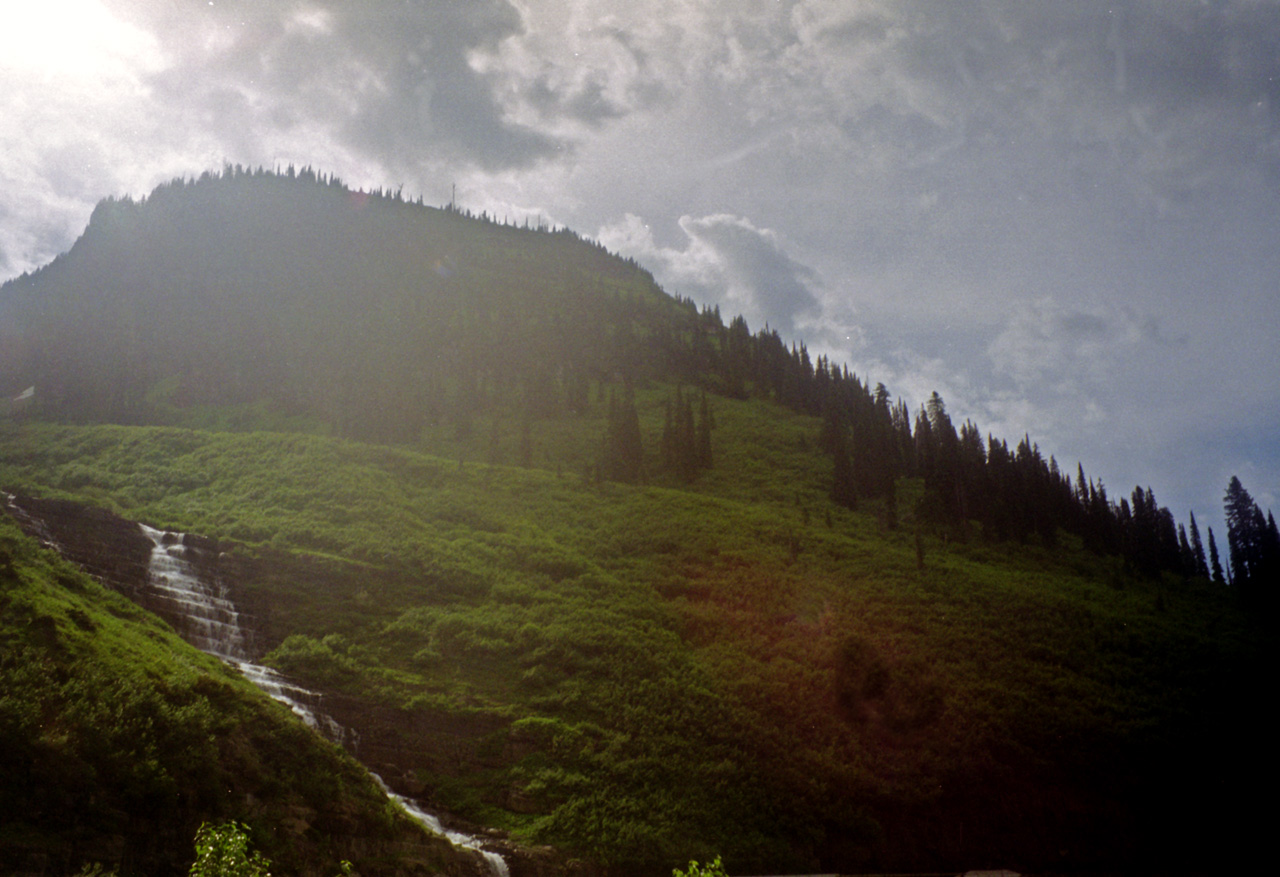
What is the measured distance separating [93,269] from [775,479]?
170 meters

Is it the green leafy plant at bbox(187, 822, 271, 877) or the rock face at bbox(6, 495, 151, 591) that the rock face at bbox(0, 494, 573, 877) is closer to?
the rock face at bbox(6, 495, 151, 591)

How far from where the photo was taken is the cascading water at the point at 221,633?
1449 inches

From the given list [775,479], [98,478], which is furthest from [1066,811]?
[98,478]

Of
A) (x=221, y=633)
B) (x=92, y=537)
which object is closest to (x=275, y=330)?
(x=92, y=537)

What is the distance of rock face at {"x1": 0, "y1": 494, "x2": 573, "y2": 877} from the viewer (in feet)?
123

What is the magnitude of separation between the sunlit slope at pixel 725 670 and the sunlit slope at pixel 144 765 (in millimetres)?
8782

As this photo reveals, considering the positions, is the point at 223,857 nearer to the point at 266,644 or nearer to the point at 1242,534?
the point at 266,644

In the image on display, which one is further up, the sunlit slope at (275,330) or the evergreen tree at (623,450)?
the sunlit slope at (275,330)

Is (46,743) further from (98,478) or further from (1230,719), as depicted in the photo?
(1230,719)

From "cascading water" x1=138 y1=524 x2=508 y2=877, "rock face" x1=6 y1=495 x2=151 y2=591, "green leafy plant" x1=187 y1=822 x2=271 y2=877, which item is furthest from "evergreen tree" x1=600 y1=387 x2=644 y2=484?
"green leafy plant" x1=187 y1=822 x2=271 y2=877

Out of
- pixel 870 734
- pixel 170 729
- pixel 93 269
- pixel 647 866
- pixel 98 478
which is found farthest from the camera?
pixel 93 269

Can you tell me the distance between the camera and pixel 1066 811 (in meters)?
45.9

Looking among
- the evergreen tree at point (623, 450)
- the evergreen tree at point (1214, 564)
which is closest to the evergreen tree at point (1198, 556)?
the evergreen tree at point (1214, 564)

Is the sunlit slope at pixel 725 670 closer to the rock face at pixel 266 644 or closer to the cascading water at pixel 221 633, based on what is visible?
the rock face at pixel 266 644
